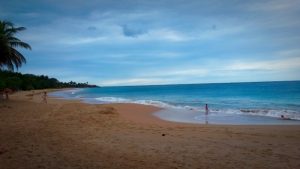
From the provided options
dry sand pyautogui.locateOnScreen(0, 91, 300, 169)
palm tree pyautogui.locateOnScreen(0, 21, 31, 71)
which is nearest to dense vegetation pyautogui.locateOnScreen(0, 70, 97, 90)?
palm tree pyautogui.locateOnScreen(0, 21, 31, 71)

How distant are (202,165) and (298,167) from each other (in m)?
2.07


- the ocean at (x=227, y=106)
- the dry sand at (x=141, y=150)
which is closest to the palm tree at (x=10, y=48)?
the ocean at (x=227, y=106)

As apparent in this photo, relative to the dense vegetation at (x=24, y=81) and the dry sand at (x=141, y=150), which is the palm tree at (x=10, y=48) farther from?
the dry sand at (x=141, y=150)

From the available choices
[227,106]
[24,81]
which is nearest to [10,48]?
[227,106]

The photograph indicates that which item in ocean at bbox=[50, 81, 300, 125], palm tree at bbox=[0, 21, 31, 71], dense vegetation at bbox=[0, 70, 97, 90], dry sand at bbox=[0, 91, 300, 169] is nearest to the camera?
dry sand at bbox=[0, 91, 300, 169]

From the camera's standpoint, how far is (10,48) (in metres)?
25.7

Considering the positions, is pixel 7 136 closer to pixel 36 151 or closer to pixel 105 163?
pixel 36 151

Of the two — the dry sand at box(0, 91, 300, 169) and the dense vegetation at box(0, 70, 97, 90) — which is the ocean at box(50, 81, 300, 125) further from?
the dense vegetation at box(0, 70, 97, 90)

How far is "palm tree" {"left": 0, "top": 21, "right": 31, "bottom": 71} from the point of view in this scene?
24.8m

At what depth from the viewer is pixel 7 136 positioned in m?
9.12

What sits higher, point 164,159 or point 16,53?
point 16,53

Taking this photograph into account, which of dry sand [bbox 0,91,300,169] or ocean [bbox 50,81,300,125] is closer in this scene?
dry sand [bbox 0,91,300,169]

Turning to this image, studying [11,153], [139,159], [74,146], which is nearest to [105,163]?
[139,159]

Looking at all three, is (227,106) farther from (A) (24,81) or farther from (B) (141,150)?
(A) (24,81)
